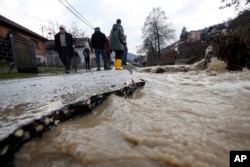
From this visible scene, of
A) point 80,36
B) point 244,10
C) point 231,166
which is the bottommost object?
point 231,166

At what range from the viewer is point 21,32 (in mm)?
20141

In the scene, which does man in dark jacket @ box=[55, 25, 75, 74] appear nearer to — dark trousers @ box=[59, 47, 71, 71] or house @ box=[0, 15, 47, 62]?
dark trousers @ box=[59, 47, 71, 71]

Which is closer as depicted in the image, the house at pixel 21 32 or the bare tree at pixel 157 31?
the house at pixel 21 32

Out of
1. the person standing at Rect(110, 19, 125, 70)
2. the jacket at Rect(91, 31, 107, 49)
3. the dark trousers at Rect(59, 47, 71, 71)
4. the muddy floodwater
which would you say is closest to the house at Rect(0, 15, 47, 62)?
the jacket at Rect(91, 31, 107, 49)

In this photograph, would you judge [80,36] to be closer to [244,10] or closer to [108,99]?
[244,10]

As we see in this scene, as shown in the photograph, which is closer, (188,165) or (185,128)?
(188,165)

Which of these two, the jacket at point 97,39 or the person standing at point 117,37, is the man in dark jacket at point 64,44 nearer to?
the jacket at point 97,39

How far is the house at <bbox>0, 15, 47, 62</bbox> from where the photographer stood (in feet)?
54.5

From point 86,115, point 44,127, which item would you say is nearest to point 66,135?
point 44,127

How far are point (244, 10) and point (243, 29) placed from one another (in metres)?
4.46

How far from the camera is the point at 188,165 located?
A: 647 millimetres

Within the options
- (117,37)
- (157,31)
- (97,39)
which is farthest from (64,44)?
(157,31)

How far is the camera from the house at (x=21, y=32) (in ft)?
54.5

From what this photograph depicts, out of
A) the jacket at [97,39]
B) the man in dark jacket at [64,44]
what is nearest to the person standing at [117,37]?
the jacket at [97,39]
